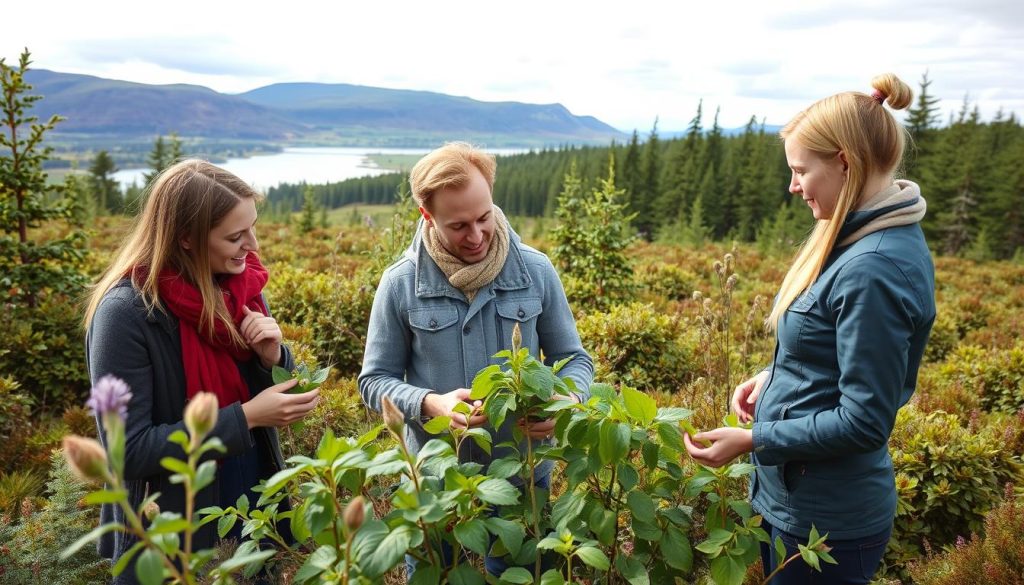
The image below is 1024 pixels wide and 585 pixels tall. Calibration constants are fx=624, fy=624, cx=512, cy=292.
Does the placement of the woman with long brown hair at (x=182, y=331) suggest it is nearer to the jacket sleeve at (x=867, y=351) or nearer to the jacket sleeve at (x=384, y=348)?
the jacket sleeve at (x=384, y=348)

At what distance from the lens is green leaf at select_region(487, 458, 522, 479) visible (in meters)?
1.48

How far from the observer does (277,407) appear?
2.03 m

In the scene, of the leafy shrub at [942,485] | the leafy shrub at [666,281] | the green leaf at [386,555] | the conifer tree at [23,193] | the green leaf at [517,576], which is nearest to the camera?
the green leaf at [386,555]

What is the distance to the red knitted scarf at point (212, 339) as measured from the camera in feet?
6.95

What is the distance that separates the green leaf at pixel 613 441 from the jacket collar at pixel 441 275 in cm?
104

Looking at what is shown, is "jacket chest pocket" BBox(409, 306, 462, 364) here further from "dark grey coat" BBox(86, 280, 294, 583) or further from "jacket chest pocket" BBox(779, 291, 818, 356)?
"jacket chest pocket" BBox(779, 291, 818, 356)

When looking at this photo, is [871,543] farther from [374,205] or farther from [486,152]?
[374,205]

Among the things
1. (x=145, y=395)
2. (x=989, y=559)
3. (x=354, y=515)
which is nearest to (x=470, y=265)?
(x=145, y=395)

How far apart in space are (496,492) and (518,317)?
1.11m

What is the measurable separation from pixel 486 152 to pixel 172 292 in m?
1.22

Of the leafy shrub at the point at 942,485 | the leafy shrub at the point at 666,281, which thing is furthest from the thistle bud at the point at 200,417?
the leafy shrub at the point at 666,281

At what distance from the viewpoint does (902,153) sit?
6.18ft

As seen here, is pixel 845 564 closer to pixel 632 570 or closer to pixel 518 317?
pixel 632 570

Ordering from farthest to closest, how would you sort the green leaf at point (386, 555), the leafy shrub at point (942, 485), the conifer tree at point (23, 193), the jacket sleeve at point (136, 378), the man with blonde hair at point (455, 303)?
the conifer tree at point (23, 193), the leafy shrub at point (942, 485), the man with blonde hair at point (455, 303), the jacket sleeve at point (136, 378), the green leaf at point (386, 555)
